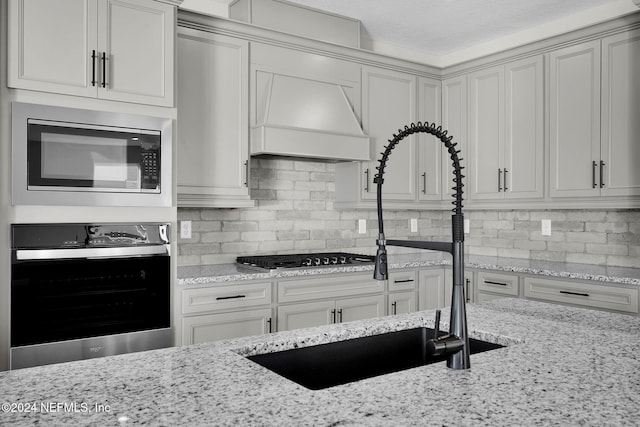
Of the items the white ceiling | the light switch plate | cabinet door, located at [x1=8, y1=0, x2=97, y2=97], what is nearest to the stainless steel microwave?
cabinet door, located at [x1=8, y1=0, x2=97, y2=97]

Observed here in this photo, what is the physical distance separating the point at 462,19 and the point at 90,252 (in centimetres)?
318

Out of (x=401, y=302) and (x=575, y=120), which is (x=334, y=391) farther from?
(x=575, y=120)

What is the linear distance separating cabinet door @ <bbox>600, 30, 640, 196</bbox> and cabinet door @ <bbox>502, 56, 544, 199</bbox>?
0.45 meters

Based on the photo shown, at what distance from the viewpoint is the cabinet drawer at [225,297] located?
2887 mm

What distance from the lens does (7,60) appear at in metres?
2.36

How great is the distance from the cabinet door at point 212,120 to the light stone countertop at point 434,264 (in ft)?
1.50

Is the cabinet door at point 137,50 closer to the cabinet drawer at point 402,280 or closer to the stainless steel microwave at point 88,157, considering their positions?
the stainless steel microwave at point 88,157

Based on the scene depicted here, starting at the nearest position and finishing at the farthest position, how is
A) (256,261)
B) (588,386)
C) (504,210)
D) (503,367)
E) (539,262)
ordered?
1. (588,386)
2. (503,367)
3. (256,261)
4. (539,262)
5. (504,210)

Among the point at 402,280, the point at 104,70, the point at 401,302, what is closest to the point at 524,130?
the point at 402,280

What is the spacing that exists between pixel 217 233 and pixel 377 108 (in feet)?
5.38

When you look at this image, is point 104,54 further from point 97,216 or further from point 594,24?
point 594,24

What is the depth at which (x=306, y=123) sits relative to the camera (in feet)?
12.0

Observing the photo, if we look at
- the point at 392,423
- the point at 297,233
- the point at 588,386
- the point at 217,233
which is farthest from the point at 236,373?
the point at 297,233

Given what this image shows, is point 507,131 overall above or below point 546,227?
above
